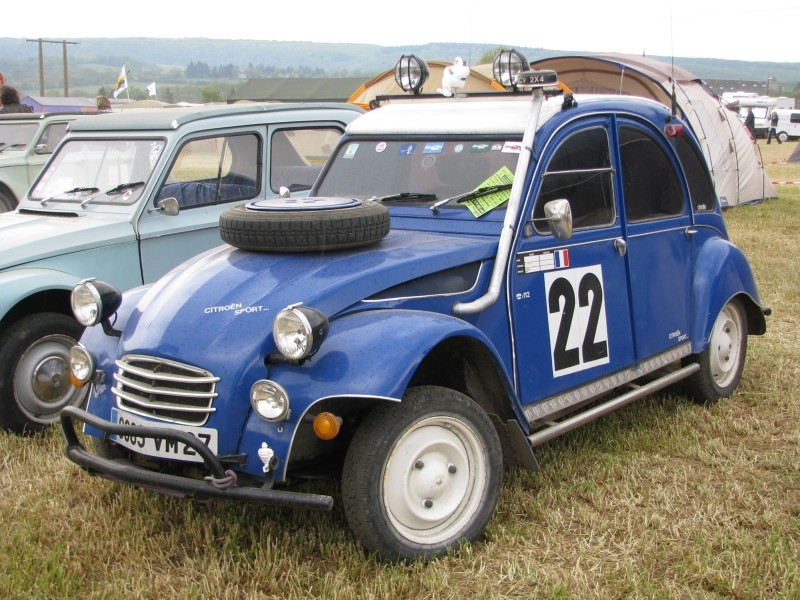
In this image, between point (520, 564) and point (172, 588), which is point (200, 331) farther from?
point (520, 564)

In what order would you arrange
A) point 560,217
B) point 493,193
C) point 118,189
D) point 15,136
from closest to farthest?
point 560,217 < point 493,193 < point 118,189 < point 15,136

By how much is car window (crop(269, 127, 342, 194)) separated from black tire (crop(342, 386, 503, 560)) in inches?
140

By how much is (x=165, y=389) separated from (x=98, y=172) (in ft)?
11.0

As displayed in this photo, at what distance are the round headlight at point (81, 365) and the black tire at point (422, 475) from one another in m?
1.26

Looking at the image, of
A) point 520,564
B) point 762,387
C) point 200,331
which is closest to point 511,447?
point 520,564

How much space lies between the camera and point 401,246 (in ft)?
13.2

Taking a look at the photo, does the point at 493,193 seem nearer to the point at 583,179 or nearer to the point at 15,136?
the point at 583,179

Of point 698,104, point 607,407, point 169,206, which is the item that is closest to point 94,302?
point 169,206

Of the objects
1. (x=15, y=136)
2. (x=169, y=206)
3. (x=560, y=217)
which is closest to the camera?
(x=560, y=217)

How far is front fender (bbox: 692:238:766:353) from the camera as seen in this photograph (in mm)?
5188

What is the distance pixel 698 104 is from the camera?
1500 cm

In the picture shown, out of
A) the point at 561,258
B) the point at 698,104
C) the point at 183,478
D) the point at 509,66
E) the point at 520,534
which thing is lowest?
the point at 520,534

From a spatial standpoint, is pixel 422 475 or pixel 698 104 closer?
pixel 422 475

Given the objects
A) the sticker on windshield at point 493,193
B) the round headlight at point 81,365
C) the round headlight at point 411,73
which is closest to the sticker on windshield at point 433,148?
the sticker on windshield at point 493,193
